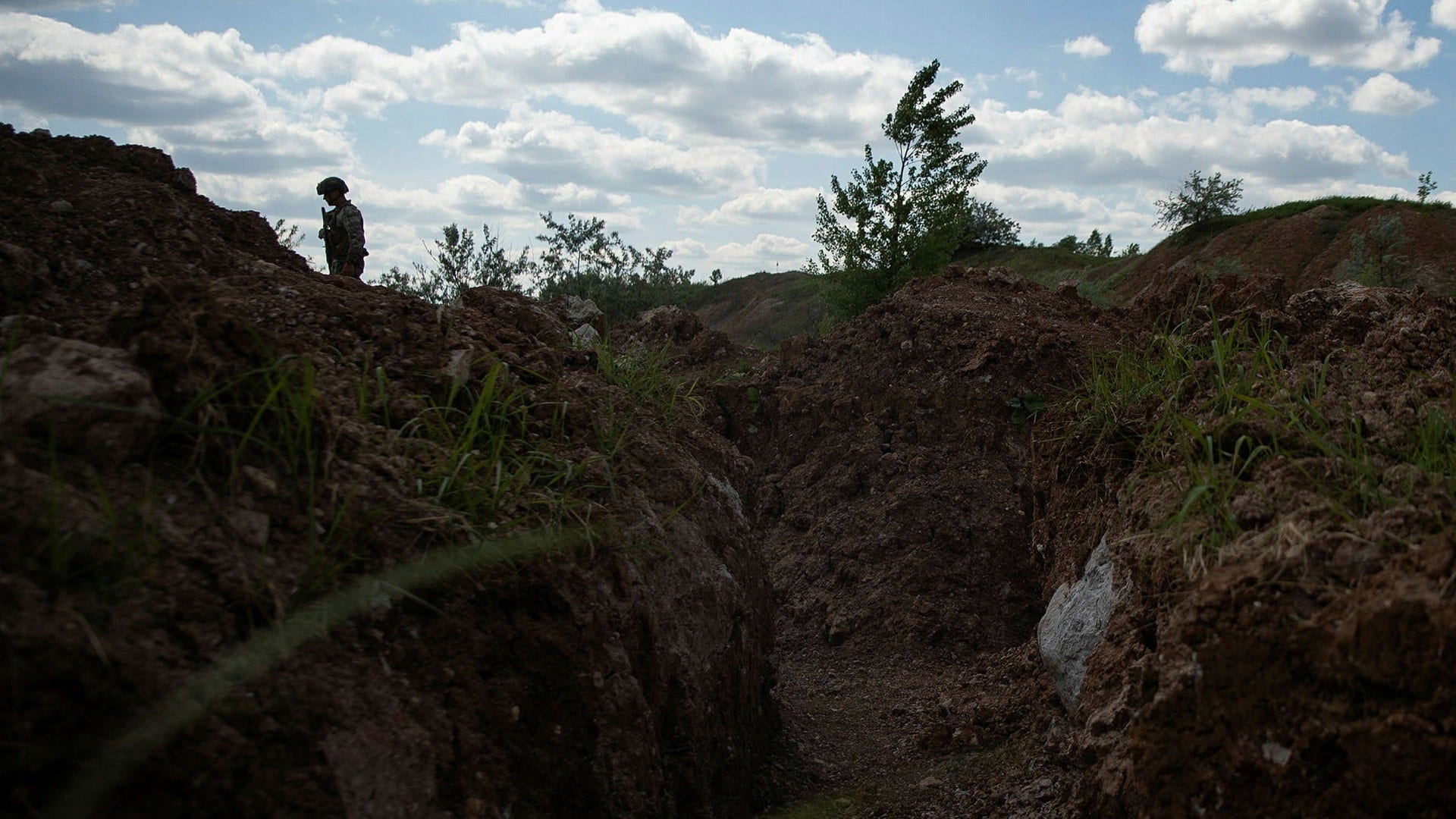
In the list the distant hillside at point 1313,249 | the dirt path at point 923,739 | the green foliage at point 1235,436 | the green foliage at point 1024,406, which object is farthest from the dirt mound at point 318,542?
the distant hillside at point 1313,249

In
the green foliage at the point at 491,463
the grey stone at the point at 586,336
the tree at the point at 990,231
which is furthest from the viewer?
the tree at the point at 990,231

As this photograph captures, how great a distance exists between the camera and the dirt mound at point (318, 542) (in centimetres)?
171

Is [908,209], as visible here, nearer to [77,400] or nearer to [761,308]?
[77,400]

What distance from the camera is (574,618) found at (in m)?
2.70

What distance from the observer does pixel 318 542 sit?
7.18ft

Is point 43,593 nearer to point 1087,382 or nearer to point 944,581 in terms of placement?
point 1087,382

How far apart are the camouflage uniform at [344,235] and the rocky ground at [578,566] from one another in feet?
10.7

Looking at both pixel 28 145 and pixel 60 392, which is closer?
pixel 60 392

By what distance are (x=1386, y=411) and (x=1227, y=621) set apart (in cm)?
105

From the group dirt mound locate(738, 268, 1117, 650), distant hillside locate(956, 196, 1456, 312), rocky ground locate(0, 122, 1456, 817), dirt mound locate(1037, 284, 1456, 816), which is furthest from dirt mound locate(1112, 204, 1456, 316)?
dirt mound locate(1037, 284, 1456, 816)

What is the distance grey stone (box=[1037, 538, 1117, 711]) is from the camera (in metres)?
3.32

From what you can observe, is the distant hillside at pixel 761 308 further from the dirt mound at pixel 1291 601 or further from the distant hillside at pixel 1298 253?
the dirt mound at pixel 1291 601

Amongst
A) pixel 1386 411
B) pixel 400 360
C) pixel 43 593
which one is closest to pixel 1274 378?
pixel 1386 411

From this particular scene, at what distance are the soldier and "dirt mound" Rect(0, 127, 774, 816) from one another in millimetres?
3219
